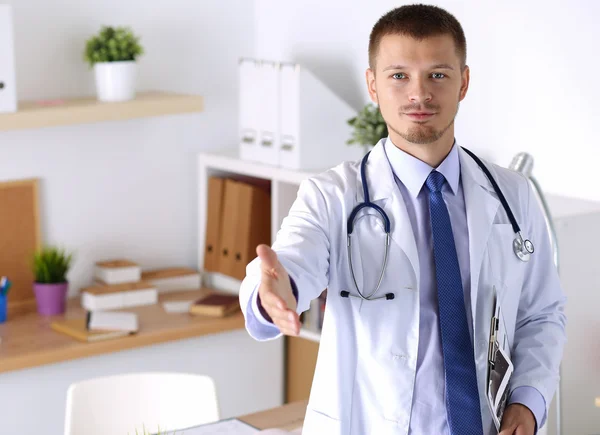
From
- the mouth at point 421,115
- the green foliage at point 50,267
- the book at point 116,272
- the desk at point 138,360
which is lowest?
the desk at point 138,360

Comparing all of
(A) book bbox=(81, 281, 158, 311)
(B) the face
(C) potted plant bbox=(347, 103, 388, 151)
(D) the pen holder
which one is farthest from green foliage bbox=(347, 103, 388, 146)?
(B) the face

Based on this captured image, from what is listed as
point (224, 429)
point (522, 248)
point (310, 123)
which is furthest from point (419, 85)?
point (310, 123)

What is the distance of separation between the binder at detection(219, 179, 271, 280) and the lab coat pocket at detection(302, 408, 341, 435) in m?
1.87

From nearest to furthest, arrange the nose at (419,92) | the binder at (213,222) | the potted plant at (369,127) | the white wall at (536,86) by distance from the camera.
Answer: the nose at (419,92) < the white wall at (536,86) < the potted plant at (369,127) < the binder at (213,222)

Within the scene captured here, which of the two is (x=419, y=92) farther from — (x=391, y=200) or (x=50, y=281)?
(x=50, y=281)

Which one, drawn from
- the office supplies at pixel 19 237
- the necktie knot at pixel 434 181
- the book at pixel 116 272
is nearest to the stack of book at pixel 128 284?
the book at pixel 116 272

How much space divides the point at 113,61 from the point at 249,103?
497 millimetres

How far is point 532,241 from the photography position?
1.56 metres

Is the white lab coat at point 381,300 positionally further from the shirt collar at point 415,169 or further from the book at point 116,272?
the book at point 116,272

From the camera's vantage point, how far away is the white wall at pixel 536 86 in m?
2.53

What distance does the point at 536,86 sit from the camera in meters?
2.66

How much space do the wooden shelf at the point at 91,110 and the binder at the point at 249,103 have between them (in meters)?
0.17

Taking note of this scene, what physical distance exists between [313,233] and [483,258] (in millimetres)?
287

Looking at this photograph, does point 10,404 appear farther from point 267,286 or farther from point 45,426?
point 267,286
